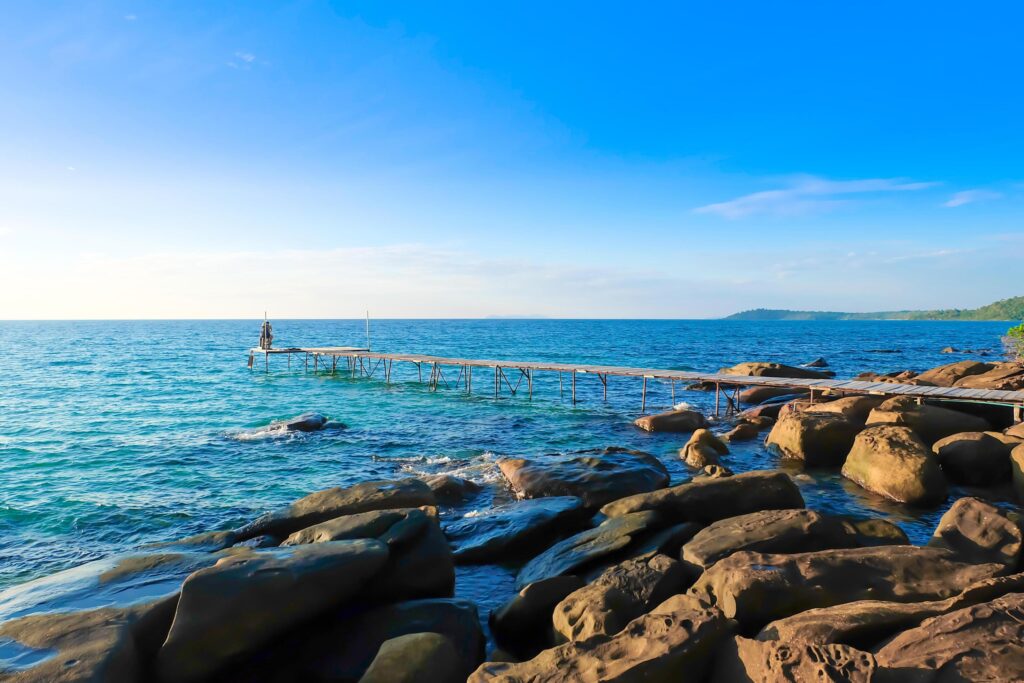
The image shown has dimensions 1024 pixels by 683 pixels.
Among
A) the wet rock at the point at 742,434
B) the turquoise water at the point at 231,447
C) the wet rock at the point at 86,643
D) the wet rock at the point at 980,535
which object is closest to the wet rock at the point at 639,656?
the wet rock at the point at 86,643

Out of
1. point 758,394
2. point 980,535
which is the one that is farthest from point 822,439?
point 758,394

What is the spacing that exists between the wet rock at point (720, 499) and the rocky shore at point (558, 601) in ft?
0.09

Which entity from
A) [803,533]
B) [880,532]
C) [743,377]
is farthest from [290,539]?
[743,377]

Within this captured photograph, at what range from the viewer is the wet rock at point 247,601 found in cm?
517

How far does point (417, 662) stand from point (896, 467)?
1018 cm

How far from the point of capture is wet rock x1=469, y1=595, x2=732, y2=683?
433 cm

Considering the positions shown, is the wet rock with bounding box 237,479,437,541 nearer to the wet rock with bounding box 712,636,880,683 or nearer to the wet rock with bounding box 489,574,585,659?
the wet rock with bounding box 489,574,585,659

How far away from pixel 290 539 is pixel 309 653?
2.39 metres

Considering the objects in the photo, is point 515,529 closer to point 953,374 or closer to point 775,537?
point 775,537

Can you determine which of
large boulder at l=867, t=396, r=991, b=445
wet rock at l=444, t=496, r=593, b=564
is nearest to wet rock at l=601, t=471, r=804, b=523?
wet rock at l=444, t=496, r=593, b=564

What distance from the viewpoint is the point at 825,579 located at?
566cm

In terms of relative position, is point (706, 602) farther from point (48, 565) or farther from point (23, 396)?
point (23, 396)

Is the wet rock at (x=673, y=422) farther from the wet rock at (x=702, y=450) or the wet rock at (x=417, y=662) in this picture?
the wet rock at (x=417, y=662)

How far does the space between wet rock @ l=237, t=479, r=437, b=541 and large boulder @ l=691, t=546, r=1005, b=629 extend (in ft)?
16.0
